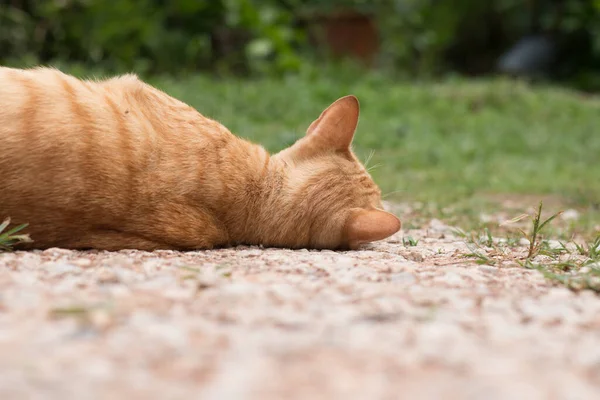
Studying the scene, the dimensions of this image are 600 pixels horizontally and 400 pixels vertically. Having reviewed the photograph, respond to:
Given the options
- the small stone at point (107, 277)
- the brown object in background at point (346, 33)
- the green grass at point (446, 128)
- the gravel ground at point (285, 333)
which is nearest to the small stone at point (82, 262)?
the gravel ground at point (285, 333)

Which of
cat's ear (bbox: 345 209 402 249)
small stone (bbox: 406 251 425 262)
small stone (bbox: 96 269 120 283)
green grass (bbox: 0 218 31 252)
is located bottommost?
small stone (bbox: 406 251 425 262)

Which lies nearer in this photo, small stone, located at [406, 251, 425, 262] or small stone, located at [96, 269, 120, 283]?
small stone, located at [96, 269, 120, 283]

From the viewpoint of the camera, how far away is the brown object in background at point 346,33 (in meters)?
14.8

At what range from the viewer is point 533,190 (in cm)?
700

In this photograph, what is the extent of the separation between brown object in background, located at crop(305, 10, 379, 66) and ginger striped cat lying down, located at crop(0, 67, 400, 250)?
35.7ft

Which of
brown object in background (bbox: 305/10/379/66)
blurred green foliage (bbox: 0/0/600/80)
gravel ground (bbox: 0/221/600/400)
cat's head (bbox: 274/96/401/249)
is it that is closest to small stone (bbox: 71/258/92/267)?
gravel ground (bbox: 0/221/600/400)

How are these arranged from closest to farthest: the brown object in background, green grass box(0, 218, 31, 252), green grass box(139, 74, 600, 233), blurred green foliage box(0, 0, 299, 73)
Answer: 1. green grass box(0, 218, 31, 252)
2. green grass box(139, 74, 600, 233)
3. blurred green foliage box(0, 0, 299, 73)
4. the brown object in background

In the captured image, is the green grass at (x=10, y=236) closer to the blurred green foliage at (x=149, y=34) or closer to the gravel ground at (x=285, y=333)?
the gravel ground at (x=285, y=333)

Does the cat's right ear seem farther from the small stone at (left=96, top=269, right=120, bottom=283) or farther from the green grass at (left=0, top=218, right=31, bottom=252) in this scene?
the small stone at (left=96, top=269, right=120, bottom=283)

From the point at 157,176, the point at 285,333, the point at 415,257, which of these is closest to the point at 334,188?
the point at 415,257

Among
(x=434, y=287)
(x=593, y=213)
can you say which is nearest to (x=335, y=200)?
(x=434, y=287)

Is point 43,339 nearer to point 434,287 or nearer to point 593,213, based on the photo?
point 434,287

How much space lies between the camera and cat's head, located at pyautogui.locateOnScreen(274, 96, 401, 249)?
388 centimetres

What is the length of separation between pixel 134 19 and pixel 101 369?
393 inches
